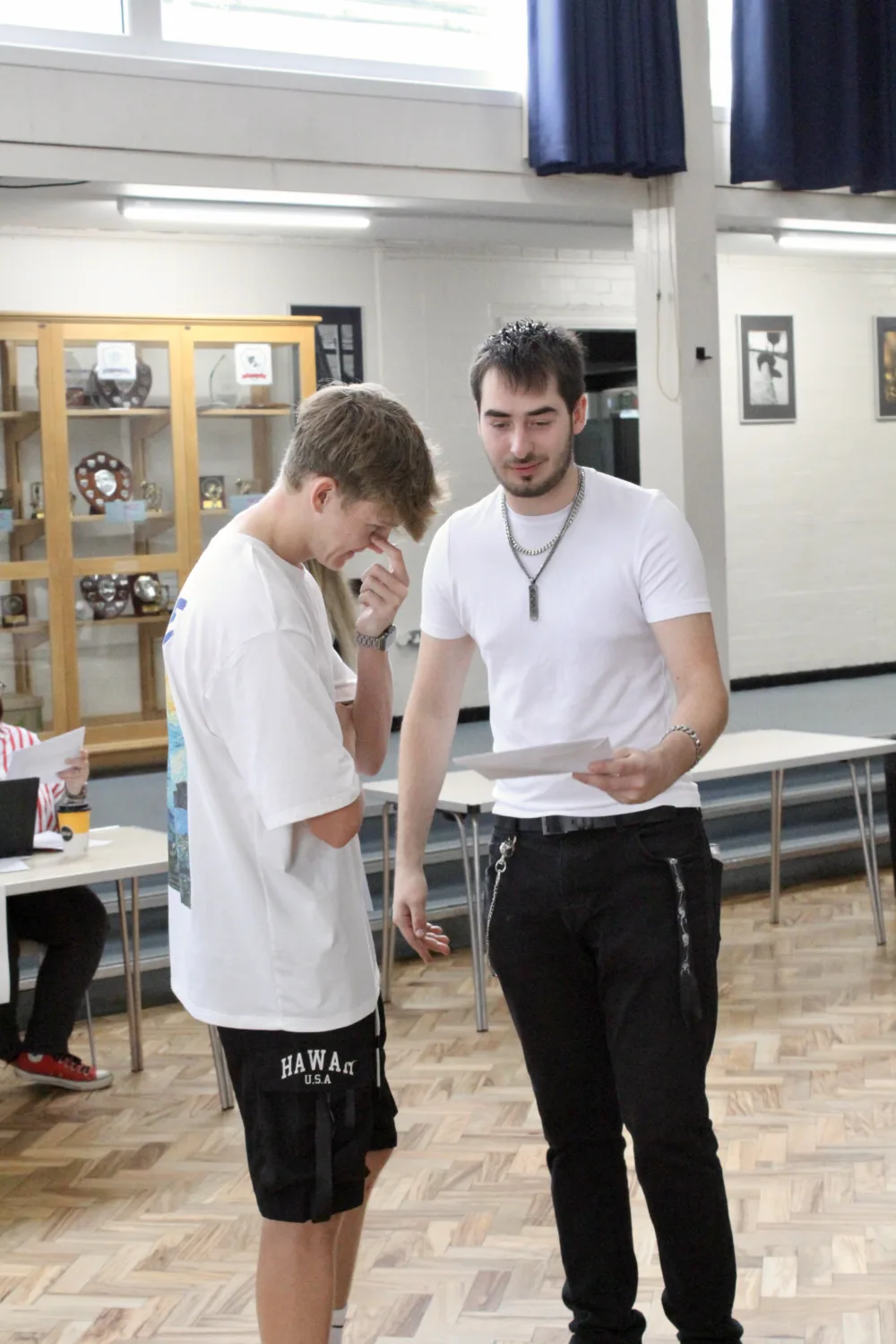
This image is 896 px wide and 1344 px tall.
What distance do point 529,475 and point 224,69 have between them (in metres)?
4.01

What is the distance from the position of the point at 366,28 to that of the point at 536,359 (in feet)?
14.9

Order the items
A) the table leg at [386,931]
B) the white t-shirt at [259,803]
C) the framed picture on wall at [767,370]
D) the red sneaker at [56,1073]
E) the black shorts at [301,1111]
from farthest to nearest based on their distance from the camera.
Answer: the framed picture on wall at [767,370] < the table leg at [386,931] < the red sneaker at [56,1073] < the black shorts at [301,1111] < the white t-shirt at [259,803]

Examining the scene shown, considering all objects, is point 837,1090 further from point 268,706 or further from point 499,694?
point 268,706

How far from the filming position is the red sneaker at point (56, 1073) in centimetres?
418

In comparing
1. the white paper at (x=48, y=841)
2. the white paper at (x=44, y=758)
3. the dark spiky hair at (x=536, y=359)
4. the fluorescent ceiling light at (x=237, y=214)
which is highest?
the fluorescent ceiling light at (x=237, y=214)

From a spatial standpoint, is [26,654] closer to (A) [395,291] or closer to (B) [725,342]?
(A) [395,291]

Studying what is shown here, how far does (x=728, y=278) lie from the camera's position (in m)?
9.42

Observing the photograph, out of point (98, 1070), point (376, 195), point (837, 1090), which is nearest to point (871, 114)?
point (376, 195)

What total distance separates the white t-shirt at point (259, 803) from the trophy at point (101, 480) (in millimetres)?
5533

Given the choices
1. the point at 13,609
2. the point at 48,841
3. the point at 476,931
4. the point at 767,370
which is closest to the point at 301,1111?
the point at 48,841

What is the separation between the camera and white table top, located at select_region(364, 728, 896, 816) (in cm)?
474

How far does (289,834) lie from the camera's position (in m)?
1.79

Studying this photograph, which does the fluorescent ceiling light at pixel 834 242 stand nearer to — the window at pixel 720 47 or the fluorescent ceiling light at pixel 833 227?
the fluorescent ceiling light at pixel 833 227

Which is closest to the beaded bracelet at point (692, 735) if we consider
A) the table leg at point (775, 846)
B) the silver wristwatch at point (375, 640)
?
the silver wristwatch at point (375, 640)
